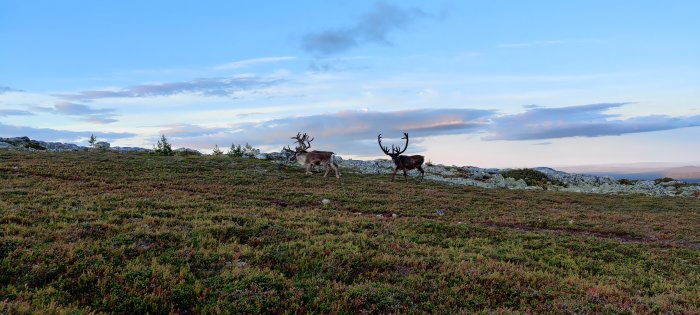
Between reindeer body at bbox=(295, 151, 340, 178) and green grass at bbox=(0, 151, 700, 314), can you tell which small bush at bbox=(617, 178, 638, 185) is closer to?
green grass at bbox=(0, 151, 700, 314)

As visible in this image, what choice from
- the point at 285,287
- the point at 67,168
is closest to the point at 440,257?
the point at 285,287

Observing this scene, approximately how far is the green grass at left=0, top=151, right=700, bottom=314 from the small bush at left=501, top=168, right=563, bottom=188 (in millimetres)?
23818

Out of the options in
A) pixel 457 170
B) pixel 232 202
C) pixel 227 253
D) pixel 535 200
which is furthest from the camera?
pixel 457 170

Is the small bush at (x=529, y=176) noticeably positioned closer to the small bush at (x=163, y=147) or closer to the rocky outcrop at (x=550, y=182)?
the rocky outcrop at (x=550, y=182)

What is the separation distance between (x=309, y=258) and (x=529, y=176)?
4347 cm

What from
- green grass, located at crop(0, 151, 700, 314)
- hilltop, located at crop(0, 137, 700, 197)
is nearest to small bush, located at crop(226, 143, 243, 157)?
hilltop, located at crop(0, 137, 700, 197)

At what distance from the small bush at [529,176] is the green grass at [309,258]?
23818 millimetres

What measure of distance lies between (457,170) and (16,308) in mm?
48141

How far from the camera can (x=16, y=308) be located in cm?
689

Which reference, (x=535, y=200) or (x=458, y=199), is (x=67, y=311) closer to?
(x=458, y=199)

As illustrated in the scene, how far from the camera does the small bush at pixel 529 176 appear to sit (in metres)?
46.4

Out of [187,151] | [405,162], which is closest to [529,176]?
[405,162]

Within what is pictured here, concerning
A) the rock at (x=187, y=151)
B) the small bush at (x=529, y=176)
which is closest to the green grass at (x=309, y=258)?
the small bush at (x=529, y=176)

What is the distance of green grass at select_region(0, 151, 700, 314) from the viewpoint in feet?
27.3
